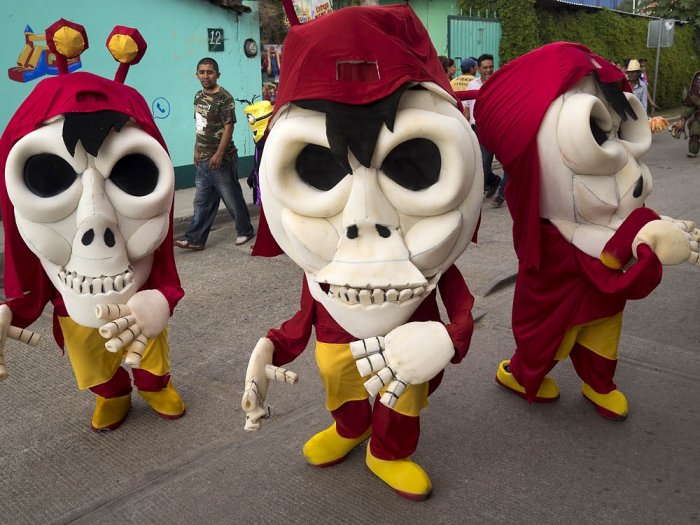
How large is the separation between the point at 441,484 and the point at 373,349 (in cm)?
98

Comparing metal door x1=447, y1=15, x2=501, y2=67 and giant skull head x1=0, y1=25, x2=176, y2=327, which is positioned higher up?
metal door x1=447, y1=15, x2=501, y2=67

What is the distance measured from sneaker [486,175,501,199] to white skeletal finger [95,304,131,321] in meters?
6.03

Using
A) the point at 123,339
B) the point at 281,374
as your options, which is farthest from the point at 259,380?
the point at 123,339

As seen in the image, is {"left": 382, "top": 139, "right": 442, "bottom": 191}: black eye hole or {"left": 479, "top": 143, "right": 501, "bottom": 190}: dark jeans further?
{"left": 479, "top": 143, "right": 501, "bottom": 190}: dark jeans

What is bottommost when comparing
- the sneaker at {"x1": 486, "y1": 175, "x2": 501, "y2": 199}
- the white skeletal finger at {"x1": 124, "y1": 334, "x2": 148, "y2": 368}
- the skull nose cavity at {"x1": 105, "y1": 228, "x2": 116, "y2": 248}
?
the sneaker at {"x1": 486, "y1": 175, "x2": 501, "y2": 199}

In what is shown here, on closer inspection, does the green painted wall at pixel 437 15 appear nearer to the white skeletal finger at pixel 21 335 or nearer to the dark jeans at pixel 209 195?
the dark jeans at pixel 209 195

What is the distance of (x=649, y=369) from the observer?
11.8ft

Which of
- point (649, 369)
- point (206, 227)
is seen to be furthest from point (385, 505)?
point (206, 227)

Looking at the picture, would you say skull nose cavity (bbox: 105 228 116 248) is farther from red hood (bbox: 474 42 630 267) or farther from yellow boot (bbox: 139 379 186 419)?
red hood (bbox: 474 42 630 267)

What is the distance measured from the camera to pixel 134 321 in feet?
8.39

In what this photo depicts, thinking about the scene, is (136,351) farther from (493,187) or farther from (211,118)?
(493,187)

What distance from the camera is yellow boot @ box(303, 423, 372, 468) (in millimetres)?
2736

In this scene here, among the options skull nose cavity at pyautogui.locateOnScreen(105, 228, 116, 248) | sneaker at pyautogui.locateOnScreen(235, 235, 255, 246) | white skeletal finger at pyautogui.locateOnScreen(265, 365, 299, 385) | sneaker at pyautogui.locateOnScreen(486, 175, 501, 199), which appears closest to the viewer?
white skeletal finger at pyautogui.locateOnScreen(265, 365, 299, 385)

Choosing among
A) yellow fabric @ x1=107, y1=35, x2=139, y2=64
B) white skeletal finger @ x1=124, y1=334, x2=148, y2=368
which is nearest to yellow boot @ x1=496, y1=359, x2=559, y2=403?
white skeletal finger @ x1=124, y1=334, x2=148, y2=368
